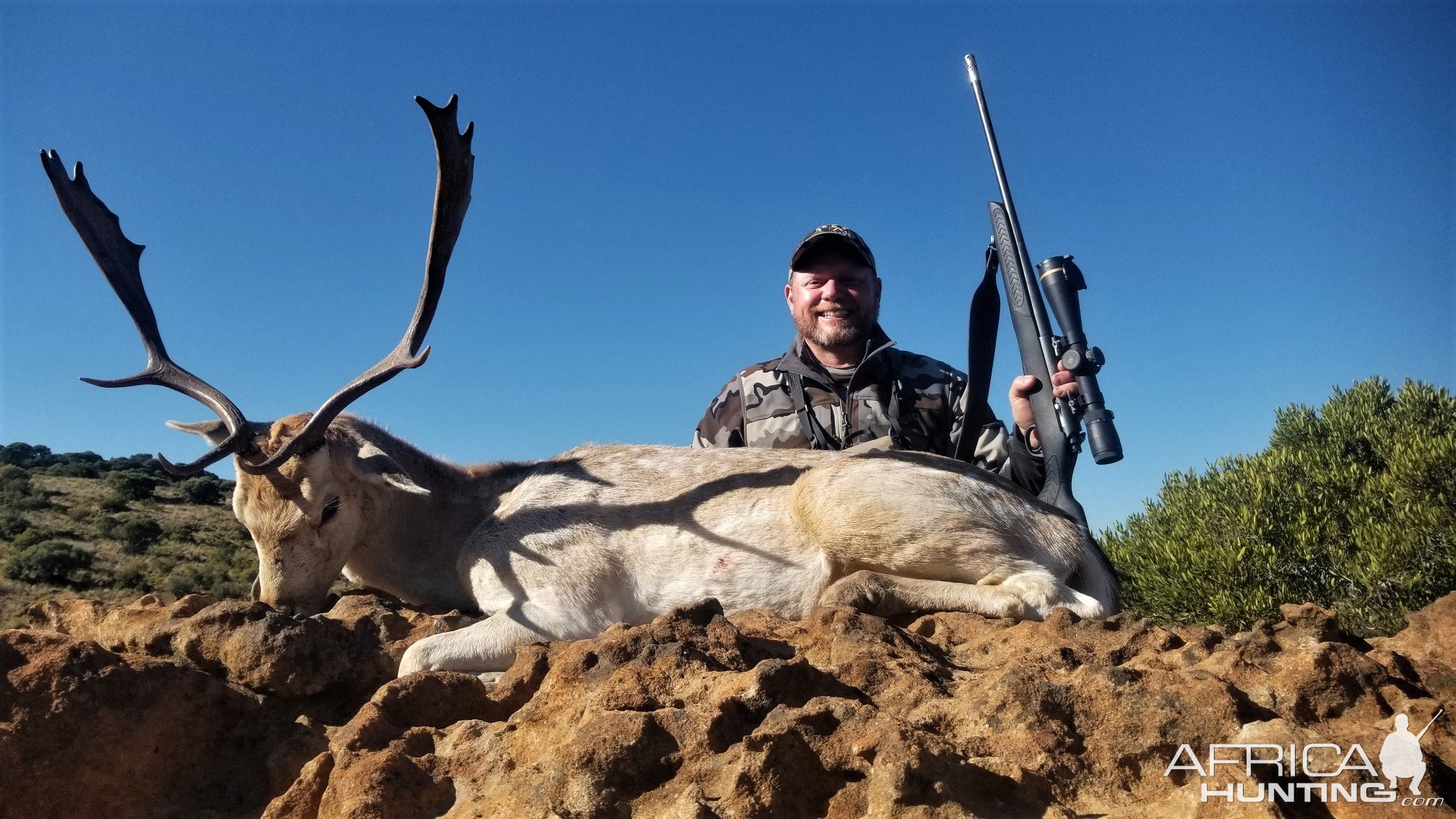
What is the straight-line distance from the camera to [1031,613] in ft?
15.3

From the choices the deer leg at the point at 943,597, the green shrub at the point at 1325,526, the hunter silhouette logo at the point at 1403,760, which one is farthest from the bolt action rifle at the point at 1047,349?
the green shrub at the point at 1325,526

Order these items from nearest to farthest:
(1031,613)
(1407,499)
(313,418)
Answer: (1031,613) → (313,418) → (1407,499)

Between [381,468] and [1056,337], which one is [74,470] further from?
[1056,337]

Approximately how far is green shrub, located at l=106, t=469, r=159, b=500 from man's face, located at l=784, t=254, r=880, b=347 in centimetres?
2495

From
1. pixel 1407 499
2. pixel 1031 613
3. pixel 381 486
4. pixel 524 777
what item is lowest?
Answer: pixel 524 777

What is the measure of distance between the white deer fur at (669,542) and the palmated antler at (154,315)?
0.71 ft

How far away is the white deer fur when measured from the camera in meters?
5.02

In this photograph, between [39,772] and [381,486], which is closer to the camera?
[39,772]

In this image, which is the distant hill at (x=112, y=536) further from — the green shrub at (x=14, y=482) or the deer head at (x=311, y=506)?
the deer head at (x=311, y=506)

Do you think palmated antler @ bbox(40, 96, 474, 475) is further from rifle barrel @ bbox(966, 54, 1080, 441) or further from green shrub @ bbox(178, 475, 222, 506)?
green shrub @ bbox(178, 475, 222, 506)

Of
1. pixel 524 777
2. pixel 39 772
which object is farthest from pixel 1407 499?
pixel 39 772

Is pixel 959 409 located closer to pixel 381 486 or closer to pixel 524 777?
pixel 381 486

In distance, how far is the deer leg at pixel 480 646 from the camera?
410cm

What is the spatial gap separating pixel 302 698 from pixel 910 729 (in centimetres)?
242
